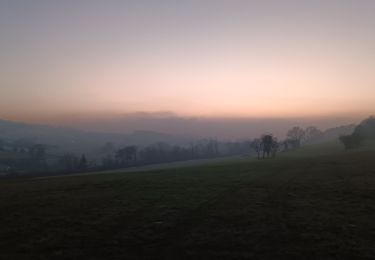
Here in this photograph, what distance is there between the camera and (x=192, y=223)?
29375 millimetres

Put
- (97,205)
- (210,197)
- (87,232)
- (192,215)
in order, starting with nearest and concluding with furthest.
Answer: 1. (87,232)
2. (192,215)
3. (97,205)
4. (210,197)

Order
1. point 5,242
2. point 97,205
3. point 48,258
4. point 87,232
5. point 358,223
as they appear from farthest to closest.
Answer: point 97,205, point 358,223, point 87,232, point 5,242, point 48,258

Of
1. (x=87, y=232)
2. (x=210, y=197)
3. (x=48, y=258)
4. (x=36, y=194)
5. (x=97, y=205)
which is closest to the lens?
(x=48, y=258)

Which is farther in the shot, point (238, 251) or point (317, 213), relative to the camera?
point (317, 213)

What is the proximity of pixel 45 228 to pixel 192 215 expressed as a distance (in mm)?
10890

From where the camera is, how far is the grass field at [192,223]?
22359 millimetres

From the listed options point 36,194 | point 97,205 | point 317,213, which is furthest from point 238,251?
point 36,194

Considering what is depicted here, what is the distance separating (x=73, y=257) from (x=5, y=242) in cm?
590

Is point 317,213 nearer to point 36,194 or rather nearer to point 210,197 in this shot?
point 210,197

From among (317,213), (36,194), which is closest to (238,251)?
(317,213)

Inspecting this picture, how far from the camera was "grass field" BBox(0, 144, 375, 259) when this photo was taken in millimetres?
22359

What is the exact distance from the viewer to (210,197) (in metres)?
42.1

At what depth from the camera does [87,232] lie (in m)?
27.0

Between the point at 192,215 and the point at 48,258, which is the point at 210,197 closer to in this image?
the point at 192,215
